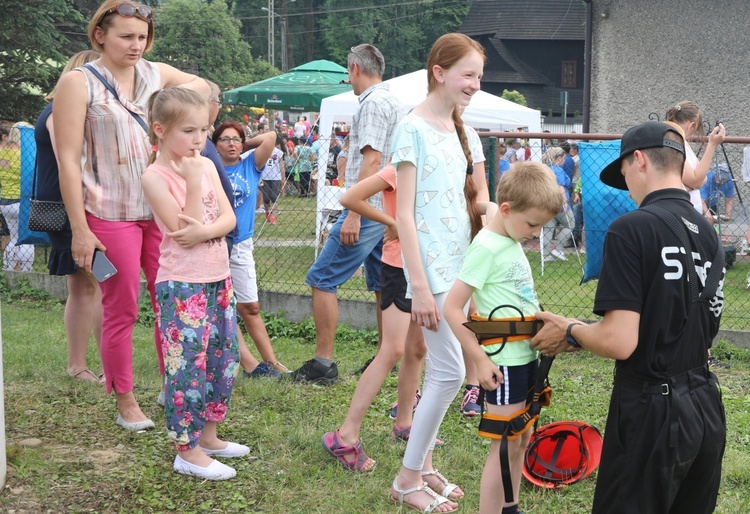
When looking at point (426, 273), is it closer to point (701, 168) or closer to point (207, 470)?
point (207, 470)

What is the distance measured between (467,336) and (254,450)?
1.61m

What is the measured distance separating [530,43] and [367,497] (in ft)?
161

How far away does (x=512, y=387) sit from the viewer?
3.23 m

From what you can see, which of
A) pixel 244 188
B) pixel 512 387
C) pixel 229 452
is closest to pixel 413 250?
pixel 512 387

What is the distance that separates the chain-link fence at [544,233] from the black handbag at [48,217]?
11.0 ft

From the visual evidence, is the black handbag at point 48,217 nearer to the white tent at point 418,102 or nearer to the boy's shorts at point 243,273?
the boy's shorts at point 243,273

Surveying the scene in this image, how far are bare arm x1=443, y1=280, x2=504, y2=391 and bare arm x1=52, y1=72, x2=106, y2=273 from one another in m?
1.90

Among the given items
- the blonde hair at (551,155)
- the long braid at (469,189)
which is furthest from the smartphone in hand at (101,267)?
the blonde hair at (551,155)

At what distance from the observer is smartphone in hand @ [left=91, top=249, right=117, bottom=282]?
413cm

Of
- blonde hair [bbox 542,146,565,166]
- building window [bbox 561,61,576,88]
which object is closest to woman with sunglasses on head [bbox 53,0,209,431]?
blonde hair [bbox 542,146,565,166]

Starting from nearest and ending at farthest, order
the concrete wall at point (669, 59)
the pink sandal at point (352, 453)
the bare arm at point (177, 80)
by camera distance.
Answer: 1. the pink sandal at point (352, 453)
2. the bare arm at point (177, 80)
3. the concrete wall at point (669, 59)

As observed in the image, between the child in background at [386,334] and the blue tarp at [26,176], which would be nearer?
the child in background at [386,334]

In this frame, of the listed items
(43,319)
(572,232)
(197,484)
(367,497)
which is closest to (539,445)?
(367,497)

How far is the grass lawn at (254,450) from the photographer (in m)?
3.72
